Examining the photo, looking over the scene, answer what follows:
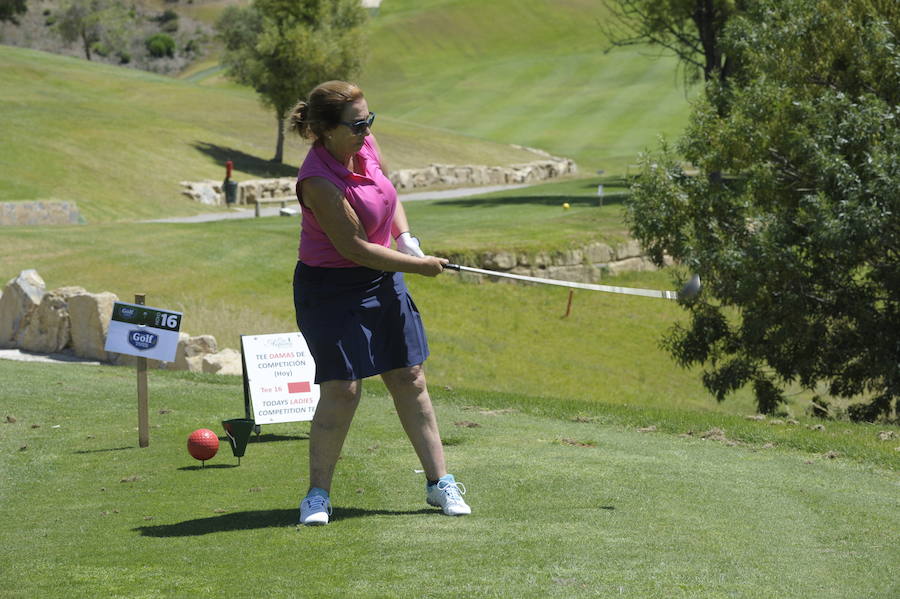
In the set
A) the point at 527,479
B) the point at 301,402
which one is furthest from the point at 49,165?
the point at 527,479

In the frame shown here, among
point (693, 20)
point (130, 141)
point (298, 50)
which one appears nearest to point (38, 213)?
point (130, 141)

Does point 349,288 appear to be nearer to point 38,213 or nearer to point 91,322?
point 91,322

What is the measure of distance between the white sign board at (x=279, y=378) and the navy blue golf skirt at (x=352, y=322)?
3.59m

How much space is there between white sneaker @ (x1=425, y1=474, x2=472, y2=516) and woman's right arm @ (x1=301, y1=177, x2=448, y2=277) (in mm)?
1216

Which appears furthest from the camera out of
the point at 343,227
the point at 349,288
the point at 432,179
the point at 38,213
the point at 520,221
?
the point at 432,179

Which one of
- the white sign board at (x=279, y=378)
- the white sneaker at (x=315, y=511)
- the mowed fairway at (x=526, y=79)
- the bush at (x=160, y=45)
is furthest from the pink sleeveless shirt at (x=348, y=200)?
the bush at (x=160, y=45)

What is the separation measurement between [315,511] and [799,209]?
1226 cm

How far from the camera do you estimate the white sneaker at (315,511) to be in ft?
19.8

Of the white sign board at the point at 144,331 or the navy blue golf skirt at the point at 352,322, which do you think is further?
the white sign board at the point at 144,331

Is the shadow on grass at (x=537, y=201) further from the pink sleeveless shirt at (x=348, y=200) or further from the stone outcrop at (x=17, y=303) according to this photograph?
the pink sleeveless shirt at (x=348, y=200)

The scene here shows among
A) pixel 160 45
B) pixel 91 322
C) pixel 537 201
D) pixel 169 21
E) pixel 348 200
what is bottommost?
pixel 160 45

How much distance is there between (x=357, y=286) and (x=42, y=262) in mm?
18176

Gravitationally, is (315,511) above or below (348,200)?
below

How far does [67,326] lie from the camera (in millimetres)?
17703
